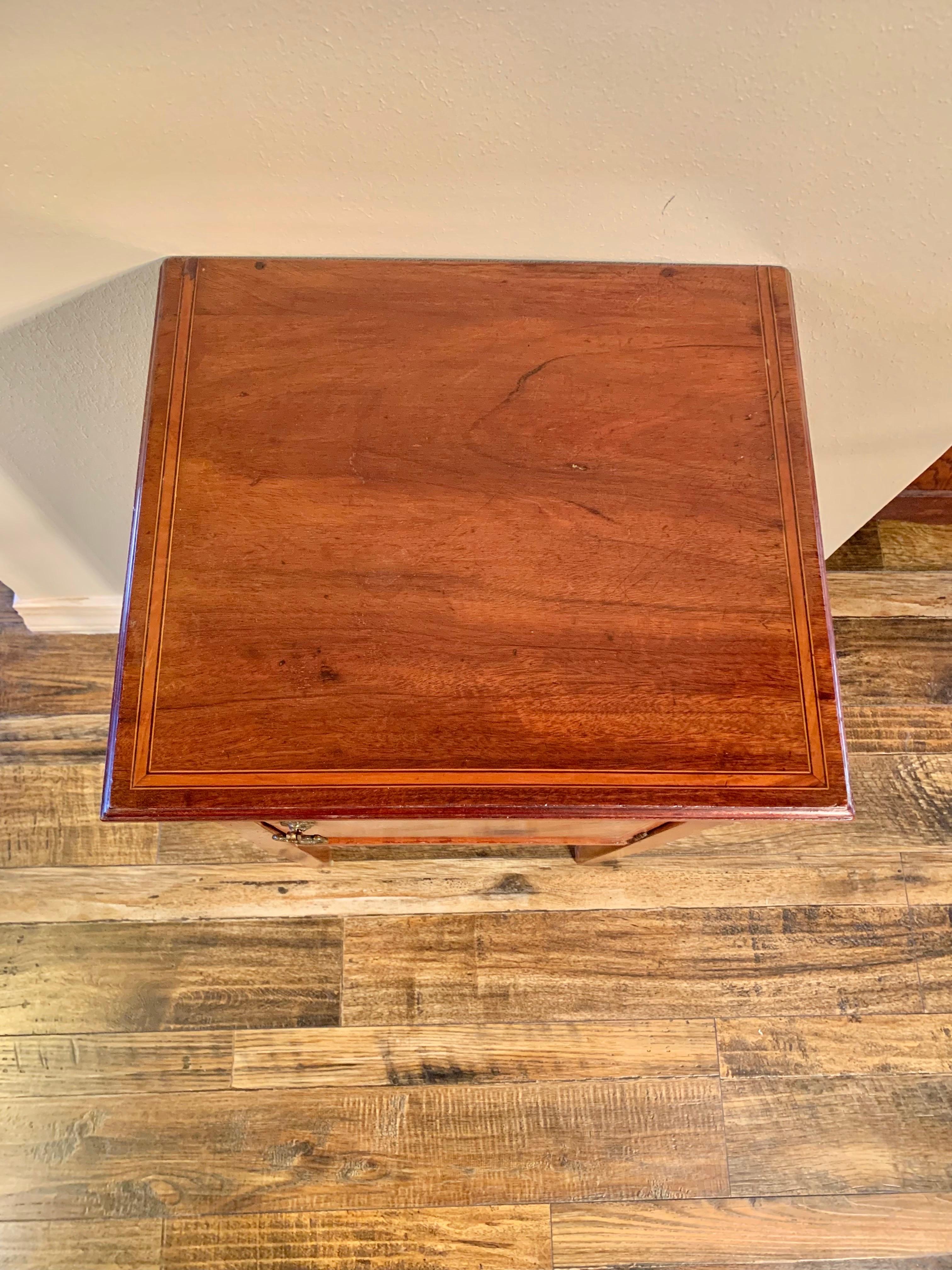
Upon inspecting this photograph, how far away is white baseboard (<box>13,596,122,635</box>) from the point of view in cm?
142

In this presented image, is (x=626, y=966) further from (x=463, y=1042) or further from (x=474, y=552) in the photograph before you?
(x=474, y=552)

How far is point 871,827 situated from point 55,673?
1.41m

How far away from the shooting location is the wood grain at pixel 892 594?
1575mm

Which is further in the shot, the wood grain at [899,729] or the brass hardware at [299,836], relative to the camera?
the wood grain at [899,729]

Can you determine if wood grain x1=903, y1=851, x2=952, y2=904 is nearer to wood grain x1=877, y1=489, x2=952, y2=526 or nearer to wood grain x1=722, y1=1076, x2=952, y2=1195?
wood grain x1=722, y1=1076, x2=952, y2=1195

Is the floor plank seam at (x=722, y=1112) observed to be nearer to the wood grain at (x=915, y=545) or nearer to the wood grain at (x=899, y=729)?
the wood grain at (x=899, y=729)

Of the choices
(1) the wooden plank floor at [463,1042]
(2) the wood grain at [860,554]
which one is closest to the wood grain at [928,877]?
(1) the wooden plank floor at [463,1042]

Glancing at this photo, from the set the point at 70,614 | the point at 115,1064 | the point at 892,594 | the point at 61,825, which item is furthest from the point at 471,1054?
the point at 892,594

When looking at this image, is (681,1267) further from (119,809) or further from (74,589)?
(74,589)

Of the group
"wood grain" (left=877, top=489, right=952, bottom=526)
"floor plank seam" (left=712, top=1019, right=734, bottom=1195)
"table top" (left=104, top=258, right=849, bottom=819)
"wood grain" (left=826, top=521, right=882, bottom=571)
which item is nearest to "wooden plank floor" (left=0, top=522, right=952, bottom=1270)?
"floor plank seam" (left=712, top=1019, right=734, bottom=1195)

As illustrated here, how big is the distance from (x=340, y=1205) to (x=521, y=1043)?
34 cm

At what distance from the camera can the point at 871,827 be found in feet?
4.67

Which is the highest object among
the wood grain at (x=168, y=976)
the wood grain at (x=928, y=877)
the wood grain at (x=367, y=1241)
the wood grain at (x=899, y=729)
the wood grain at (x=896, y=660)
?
the wood grain at (x=896, y=660)

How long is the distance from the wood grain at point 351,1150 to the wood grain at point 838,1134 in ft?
0.16
